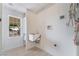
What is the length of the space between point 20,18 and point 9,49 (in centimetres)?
54

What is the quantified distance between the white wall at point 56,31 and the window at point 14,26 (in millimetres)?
334

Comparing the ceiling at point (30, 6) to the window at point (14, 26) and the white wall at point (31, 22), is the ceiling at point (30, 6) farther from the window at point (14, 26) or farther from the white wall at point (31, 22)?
the window at point (14, 26)

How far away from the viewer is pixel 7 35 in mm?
1410

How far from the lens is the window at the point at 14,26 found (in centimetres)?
139

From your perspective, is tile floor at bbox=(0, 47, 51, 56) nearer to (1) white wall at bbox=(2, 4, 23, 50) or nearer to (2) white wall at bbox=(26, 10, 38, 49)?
(1) white wall at bbox=(2, 4, 23, 50)

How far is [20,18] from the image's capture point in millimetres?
1423

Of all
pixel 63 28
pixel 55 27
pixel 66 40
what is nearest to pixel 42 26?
pixel 55 27

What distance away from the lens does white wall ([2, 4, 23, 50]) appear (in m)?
1.37

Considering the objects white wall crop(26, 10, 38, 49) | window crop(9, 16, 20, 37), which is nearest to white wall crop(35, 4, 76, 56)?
white wall crop(26, 10, 38, 49)

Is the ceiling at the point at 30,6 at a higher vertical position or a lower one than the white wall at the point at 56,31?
higher

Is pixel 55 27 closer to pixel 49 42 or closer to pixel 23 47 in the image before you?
pixel 49 42

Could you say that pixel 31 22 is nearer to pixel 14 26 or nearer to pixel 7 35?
pixel 14 26

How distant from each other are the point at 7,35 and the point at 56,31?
856mm

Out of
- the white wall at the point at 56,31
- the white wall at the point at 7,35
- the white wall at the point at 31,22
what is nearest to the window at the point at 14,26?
the white wall at the point at 7,35
